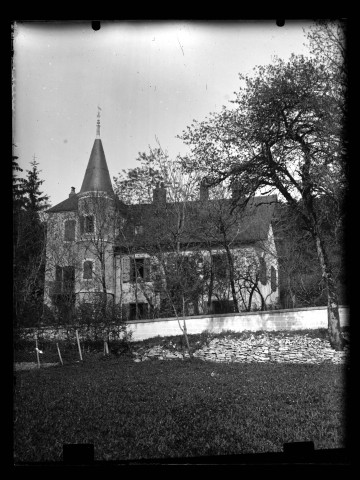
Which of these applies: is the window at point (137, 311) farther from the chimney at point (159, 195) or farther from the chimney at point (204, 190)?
the chimney at point (204, 190)

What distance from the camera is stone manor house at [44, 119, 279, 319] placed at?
435 cm

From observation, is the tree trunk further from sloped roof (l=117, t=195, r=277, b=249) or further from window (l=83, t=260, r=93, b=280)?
window (l=83, t=260, r=93, b=280)

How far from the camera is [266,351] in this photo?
4605 mm

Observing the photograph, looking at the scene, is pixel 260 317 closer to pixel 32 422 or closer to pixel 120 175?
pixel 120 175

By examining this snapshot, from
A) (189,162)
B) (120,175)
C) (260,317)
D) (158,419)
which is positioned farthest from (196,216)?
(158,419)

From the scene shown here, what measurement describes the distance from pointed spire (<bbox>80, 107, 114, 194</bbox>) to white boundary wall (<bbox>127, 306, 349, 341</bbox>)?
1394mm

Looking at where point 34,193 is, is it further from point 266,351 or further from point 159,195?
point 266,351

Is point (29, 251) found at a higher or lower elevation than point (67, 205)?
lower

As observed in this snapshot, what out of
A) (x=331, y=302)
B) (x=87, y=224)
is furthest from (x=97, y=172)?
(x=331, y=302)

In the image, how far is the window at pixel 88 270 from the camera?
4289 millimetres

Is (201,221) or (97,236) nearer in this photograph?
(97,236)

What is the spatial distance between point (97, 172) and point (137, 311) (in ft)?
4.75

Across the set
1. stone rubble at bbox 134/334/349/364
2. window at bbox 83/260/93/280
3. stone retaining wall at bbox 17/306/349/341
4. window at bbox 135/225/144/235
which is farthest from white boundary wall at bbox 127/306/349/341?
window at bbox 135/225/144/235
